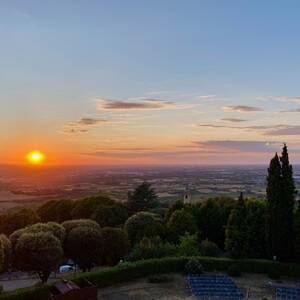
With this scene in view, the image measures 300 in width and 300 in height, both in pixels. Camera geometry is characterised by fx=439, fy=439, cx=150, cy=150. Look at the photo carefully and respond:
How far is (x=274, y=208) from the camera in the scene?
106 ft

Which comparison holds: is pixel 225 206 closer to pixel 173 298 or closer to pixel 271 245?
pixel 271 245

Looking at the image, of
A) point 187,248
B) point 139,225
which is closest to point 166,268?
point 187,248

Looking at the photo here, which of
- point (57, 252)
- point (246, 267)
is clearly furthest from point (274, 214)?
point (57, 252)

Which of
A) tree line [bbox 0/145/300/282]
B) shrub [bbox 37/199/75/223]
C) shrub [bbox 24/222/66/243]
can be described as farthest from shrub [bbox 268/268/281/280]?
shrub [bbox 37/199/75/223]

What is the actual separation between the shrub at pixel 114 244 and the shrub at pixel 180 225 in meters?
4.95

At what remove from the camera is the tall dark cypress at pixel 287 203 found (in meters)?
31.4

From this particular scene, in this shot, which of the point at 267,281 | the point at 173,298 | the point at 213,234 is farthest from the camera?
the point at 213,234

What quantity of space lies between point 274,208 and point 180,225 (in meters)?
10.1

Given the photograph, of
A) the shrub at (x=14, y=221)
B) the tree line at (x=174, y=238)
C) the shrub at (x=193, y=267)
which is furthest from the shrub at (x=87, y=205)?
the shrub at (x=193, y=267)

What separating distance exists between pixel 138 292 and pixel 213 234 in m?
17.0

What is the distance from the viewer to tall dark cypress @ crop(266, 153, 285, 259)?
31.6m

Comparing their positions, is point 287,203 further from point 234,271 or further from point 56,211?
point 56,211

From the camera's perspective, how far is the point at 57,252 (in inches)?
1225

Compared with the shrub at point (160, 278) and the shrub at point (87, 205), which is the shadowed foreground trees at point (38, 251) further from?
the shrub at point (87, 205)
